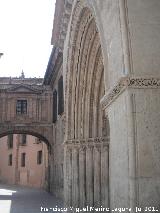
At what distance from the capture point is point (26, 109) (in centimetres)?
2528

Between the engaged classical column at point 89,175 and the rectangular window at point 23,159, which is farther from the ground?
the engaged classical column at point 89,175

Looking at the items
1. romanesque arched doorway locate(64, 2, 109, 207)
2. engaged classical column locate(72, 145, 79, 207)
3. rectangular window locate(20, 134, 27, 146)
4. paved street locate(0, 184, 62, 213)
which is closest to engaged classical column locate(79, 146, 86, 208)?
romanesque arched doorway locate(64, 2, 109, 207)

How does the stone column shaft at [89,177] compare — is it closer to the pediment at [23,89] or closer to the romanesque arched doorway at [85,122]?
the romanesque arched doorway at [85,122]

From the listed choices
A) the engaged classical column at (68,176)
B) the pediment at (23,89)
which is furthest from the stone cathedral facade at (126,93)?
the pediment at (23,89)

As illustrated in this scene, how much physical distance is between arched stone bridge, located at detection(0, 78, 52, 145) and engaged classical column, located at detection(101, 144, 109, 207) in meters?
15.6

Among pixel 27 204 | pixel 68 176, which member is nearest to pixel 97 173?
pixel 68 176

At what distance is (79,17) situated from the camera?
29.9 ft

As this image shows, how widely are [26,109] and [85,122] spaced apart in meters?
15.5

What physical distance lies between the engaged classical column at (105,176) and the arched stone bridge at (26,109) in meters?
15.6

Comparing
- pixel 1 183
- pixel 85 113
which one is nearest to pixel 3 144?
pixel 1 183

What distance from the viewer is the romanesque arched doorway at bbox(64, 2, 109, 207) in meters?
9.41

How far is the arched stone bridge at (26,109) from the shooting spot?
2483cm

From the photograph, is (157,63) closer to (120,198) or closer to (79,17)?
(120,198)

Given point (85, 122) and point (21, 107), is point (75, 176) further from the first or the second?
point (21, 107)
